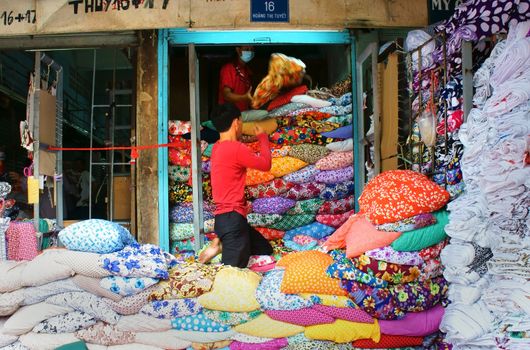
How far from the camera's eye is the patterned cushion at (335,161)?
520 cm

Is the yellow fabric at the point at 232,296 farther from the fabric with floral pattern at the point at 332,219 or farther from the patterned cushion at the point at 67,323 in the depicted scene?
the fabric with floral pattern at the point at 332,219

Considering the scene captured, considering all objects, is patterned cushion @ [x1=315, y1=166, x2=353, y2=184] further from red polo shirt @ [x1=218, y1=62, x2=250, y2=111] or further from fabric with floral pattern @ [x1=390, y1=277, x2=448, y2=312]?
fabric with floral pattern @ [x1=390, y1=277, x2=448, y2=312]

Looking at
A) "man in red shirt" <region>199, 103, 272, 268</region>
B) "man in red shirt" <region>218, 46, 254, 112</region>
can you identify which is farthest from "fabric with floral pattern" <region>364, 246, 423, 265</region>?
"man in red shirt" <region>218, 46, 254, 112</region>

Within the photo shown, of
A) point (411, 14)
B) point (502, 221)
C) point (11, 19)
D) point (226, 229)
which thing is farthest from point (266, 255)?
point (11, 19)

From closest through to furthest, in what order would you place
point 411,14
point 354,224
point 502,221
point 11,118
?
point 502,221 → point 354,224 → point 411,14 → point 11,118

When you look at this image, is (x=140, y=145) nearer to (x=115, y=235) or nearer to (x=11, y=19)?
(x=11, y=19)

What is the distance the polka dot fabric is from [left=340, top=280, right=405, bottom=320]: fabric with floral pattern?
1.10 feet

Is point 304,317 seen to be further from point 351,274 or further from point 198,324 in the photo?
point 198,324

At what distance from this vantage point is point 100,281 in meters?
2.77

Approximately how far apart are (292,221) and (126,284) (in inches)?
105

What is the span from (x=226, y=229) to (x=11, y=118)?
591 centimetres

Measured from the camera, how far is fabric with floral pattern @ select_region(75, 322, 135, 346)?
9.01ft

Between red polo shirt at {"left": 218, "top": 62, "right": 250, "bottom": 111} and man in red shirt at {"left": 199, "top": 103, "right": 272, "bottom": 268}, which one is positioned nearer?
man in red shirt at {"left": 199, "top": 103, "right": 272, "bottom": 268}

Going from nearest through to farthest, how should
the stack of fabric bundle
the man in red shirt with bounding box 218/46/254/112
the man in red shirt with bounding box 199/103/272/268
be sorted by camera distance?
the stack of fabric bundle
the man in red shirt with bounding box 199/103/272/268
the man in red shirt with bounding box 218/46/254/112
